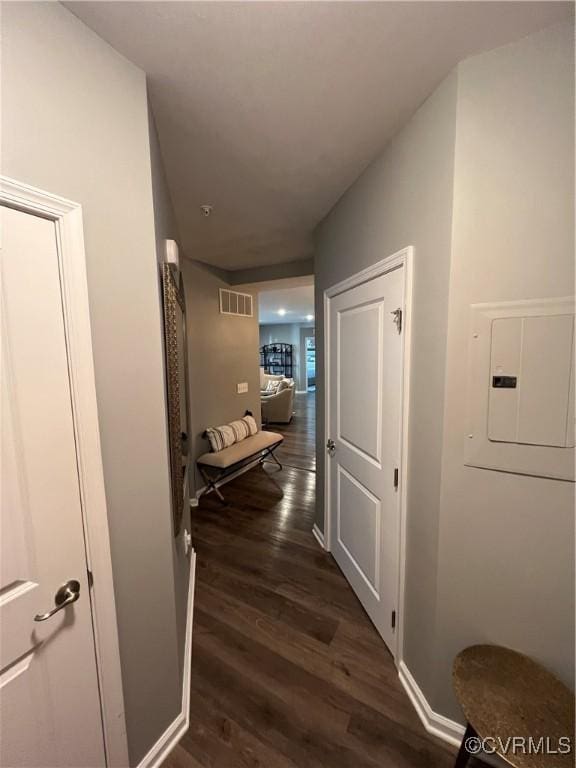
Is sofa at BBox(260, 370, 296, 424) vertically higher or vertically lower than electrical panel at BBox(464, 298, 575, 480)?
lower

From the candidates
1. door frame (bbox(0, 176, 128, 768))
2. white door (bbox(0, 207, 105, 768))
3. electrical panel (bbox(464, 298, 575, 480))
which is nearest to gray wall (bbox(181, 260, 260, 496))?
door frame (bbox(0, 176, 128, 768))

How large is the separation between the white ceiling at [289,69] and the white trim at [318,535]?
2615mm

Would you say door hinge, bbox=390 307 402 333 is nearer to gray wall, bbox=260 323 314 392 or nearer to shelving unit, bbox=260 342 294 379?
gray wall, bbox=260 323 314 392

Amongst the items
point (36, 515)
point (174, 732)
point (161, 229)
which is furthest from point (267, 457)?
point (36, 515)

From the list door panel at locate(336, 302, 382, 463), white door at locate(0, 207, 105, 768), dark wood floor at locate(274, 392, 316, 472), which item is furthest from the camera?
dark wood floor at locate(274, 392, 316, 472)

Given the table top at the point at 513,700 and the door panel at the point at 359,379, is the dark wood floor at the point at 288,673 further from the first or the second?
the door panel at the point at 359,379

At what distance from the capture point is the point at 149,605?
1.12 metres

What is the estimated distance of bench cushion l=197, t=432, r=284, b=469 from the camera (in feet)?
10.4

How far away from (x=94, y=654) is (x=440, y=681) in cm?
133

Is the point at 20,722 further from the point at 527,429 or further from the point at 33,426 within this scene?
the point at 527,429

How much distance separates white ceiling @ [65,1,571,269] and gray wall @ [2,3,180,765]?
159mm

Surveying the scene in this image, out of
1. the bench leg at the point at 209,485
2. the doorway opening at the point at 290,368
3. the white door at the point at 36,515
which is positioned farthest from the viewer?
the doorway opening at the point at 290,368

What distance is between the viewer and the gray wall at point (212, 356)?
10.7ft

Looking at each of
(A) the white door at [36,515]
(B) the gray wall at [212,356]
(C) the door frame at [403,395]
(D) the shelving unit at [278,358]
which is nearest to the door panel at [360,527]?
(C) the door frame at [403,395]
